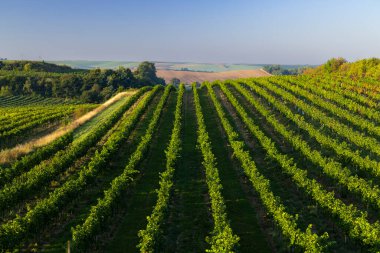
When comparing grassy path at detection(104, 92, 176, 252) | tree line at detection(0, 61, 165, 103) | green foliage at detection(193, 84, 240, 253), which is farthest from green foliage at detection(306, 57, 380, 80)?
green foliage at detection(193, 84, 240, 253)

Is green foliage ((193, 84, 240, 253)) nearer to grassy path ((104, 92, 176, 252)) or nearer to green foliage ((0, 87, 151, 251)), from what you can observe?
grassy path ((104, 92, 176, 252))

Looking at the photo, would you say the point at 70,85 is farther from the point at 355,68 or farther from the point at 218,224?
the point at 218,224

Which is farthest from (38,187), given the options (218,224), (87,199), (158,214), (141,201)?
(218,224)

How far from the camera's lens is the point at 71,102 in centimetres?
10762

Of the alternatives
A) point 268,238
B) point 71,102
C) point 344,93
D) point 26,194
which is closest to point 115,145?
point 26,194

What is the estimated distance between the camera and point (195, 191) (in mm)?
26328

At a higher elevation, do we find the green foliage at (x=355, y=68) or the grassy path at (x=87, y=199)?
the green foliage at (x=355, y=68)

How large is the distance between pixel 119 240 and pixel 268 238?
8762mm

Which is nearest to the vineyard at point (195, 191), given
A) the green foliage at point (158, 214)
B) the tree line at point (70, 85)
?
the green foliage at point (158, 214)

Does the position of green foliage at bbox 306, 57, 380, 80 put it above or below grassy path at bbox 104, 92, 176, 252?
above

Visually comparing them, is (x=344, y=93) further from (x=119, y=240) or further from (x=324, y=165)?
(x=119, y=240)

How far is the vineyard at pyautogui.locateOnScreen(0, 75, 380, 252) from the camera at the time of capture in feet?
61.1

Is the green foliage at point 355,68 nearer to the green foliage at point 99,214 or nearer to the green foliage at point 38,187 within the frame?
the green foliage at point 38,187

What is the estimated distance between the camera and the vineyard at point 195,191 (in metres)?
18.6
